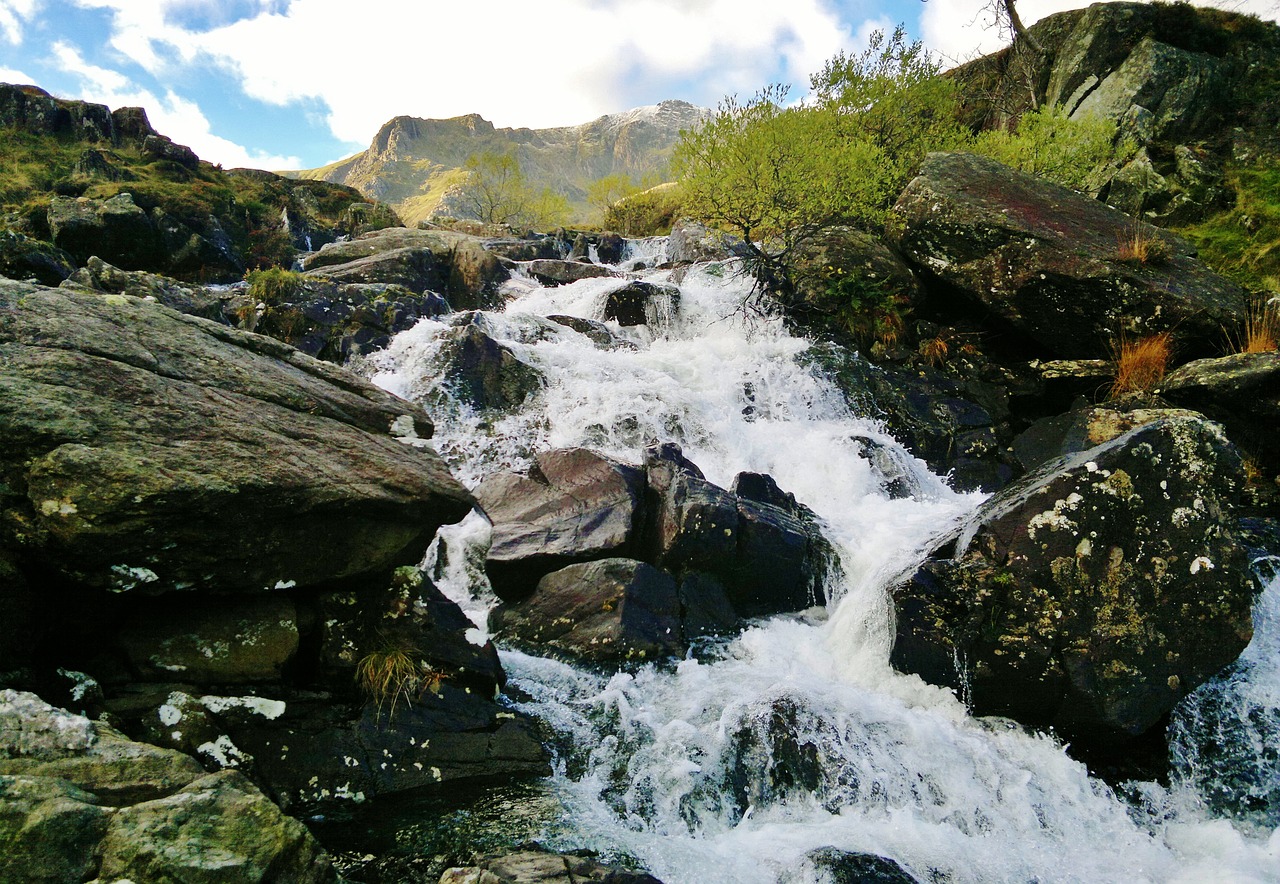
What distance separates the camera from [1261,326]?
1173cm

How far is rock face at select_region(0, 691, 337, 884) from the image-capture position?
10.1 feet

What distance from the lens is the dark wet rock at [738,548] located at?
9422mm

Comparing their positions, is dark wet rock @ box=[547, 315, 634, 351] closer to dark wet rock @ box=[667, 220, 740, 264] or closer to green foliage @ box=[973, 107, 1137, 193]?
dark wet rock @ box=[667, 220, 740, 264]

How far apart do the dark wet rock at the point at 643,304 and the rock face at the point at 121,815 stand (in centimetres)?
1652

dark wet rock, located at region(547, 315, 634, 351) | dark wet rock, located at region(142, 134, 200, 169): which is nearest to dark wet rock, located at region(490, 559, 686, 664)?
dark wet rock, located at region(547, 315, 634, 351)

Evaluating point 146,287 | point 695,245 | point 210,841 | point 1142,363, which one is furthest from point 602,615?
point 695,245

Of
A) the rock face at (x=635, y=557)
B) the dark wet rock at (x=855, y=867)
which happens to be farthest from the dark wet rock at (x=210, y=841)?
the rock face at (x=635, y=557)

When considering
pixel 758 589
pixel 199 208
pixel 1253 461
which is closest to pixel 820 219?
pixel 1253 461

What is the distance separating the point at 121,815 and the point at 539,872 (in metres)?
2.43

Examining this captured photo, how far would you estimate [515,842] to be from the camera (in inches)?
205

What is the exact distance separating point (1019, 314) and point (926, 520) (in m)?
6.10

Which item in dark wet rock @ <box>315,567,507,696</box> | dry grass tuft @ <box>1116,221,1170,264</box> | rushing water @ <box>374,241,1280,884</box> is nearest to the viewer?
rushing water @ <box>374,241,1280,884</box>

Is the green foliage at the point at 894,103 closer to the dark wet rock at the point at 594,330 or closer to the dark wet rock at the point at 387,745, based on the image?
the dark wet rock at the point at 594,330

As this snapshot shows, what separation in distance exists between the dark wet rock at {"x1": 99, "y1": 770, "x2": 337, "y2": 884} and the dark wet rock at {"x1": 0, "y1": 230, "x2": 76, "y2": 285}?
19.9 meters
